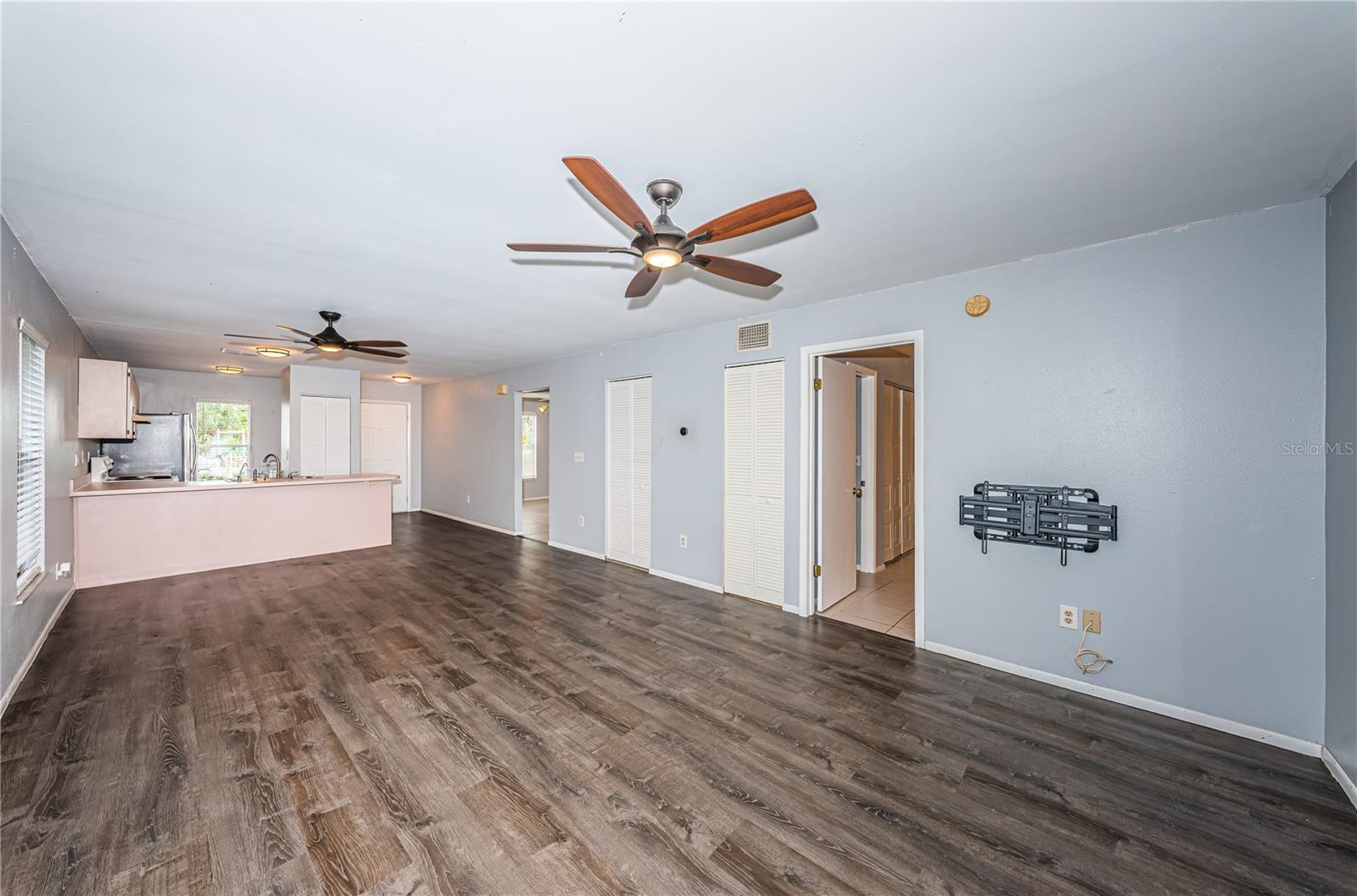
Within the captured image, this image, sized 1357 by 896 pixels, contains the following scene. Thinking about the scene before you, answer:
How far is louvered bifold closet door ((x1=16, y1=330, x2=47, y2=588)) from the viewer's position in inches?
119

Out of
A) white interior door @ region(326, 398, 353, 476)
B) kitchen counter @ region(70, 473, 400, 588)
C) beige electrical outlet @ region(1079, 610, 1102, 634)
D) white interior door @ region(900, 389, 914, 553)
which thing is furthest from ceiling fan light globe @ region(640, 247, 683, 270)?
white interior door @ region(326, 398, 353, 476)

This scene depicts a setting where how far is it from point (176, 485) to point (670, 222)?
617cm

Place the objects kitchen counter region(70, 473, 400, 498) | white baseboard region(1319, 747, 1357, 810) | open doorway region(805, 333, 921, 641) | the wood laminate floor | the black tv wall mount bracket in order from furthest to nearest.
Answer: kitchen counter region(70, 473, 400, 498)
open doorway region(805, 333, 921, 641)
the black tv wall mount bracket
white baseboard region(1319, 747, 1357, 810)
the wood laminate floor

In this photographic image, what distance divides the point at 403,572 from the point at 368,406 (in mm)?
5006

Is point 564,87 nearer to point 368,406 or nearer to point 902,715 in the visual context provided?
point 902,715

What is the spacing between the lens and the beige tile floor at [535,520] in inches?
297

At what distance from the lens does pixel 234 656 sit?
3295 mm

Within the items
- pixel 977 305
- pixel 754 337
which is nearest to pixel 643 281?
pixel 754 337

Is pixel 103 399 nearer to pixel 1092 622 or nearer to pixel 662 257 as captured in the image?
pixel 662 257

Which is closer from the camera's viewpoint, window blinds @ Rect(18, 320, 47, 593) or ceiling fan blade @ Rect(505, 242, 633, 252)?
ceiling fan blade @ Rect(505, 242, 633, 252)

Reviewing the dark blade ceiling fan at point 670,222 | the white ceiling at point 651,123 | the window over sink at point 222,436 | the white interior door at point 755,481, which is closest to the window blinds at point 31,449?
the white ceiling at point 651,123

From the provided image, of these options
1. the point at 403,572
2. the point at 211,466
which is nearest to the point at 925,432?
the point at 403,572

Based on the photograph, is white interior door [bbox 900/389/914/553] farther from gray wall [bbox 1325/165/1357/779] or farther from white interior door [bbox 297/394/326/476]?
white interior door [bbox 297/394/326/476]

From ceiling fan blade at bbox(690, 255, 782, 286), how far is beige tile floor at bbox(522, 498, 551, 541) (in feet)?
16.6
